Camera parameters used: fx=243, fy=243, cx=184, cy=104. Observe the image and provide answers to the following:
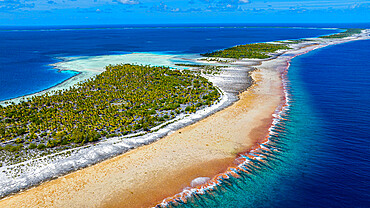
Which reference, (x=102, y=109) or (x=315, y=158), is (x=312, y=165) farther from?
(x=102, y=109)

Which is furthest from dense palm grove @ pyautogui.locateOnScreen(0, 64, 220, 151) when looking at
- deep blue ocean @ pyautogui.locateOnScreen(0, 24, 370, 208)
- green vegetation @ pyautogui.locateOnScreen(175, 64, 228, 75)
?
deep blue ocean @ pyautogui.locateOnScreen(0, 24, 370, 208)

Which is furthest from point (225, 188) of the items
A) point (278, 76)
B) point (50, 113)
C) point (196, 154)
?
point (278, 76)

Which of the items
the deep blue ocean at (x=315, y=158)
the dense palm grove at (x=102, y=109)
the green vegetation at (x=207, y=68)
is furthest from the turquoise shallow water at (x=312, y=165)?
the green vegetation at (x=207, y=68)

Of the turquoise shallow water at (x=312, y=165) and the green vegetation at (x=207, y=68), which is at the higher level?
the green vegetation at (x=207, y=68)

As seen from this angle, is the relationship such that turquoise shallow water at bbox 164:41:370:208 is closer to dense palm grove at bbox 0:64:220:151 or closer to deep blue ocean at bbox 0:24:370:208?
deep blue ocean at bbox 0:24:370:208

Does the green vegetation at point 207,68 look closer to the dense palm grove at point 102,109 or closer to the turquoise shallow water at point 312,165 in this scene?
the dense palm grove at point 102,109

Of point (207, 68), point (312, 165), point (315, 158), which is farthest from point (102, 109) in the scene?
point (207, 68)

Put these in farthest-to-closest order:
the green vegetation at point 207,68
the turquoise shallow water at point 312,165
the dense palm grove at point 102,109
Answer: the green vegetation at point 207,68
the dense palm grove at point 102,109
the turquoise shallow water at point 312,165
